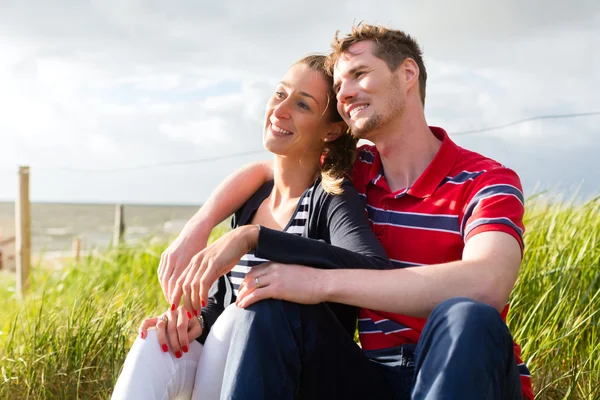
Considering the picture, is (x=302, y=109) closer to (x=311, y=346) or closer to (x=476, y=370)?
(x=311, y=346)

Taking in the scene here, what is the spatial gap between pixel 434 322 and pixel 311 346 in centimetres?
35

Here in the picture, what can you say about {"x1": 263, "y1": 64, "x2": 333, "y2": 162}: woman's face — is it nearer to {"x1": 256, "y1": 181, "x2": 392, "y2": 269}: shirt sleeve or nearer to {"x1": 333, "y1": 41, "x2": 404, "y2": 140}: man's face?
{"x1": 333, "y1": 41, "x2": 404, "y2": 140}: man's face

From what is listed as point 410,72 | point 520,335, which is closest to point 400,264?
point 410,72

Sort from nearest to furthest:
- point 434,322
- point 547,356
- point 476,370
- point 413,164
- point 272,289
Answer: point 476,370, point 434,322, point 272,289, point 413,164, point 547,356

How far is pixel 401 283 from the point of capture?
1.70 metres

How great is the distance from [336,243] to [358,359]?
1.24 feet

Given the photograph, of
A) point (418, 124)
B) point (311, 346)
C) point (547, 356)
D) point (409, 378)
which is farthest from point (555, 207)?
point (311, 346)

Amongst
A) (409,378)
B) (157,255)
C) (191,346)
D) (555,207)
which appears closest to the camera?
(409,378)

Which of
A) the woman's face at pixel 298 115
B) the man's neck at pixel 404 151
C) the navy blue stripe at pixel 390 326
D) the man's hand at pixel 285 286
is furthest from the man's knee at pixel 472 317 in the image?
the woman's face at pixel 298 115

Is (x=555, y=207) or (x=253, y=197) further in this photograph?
(x=555, y=207)

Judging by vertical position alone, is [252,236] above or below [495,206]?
below

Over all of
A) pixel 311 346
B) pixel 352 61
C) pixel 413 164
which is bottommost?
pixel 311 346

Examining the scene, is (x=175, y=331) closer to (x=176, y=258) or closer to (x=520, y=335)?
(x=176, y=258)

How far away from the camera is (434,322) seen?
1.50 metres
